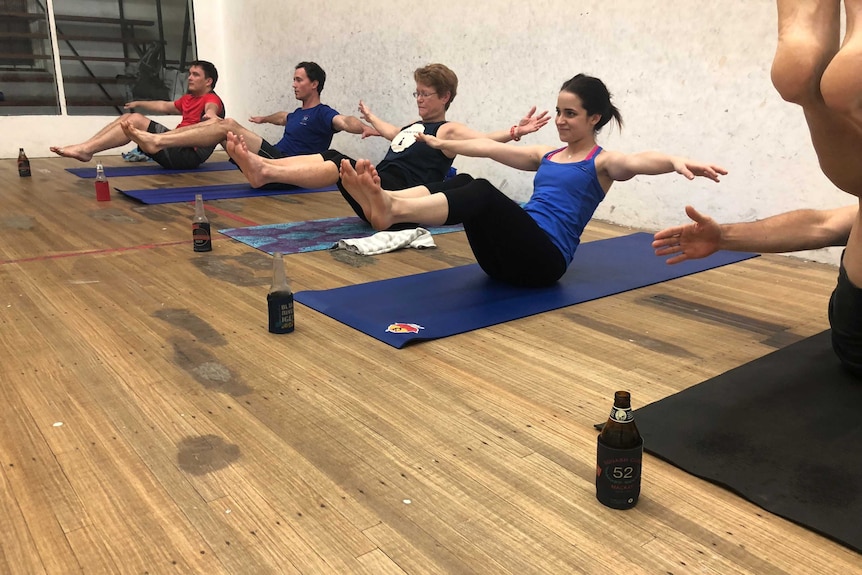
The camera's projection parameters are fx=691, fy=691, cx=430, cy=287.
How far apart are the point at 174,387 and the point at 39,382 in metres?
0.38

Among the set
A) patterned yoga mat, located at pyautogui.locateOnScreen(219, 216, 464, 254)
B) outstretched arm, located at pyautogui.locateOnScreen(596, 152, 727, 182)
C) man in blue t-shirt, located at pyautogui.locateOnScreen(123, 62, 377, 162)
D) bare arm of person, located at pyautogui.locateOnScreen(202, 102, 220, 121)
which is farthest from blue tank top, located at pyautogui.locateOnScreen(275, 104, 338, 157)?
outstretched arm, located at pyautogui.locateOnScreen(596, 152, 727, 182)

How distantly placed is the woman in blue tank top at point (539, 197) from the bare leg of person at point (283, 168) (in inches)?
42.3

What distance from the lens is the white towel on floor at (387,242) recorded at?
3555 millimetres

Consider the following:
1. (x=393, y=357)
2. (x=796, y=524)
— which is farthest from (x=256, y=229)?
(x=796, y=524)

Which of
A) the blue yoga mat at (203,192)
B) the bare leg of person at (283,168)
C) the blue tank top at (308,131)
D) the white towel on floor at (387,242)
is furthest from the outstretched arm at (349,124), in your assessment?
the white towel on floor at (387,242)

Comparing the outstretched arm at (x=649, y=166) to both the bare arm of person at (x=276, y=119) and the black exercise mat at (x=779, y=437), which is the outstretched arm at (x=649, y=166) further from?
the bare arm of person at (x=276, y=119)

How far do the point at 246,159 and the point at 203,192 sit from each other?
5.75 feet

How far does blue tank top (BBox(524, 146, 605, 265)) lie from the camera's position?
9.26 ft

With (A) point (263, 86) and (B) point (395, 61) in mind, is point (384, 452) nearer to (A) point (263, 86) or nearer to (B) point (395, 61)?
(B) point (395, 61)

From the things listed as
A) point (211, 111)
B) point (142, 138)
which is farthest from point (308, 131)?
point (142, 138)

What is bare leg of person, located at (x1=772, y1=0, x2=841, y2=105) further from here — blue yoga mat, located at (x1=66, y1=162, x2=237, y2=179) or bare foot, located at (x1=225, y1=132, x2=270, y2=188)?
blue yoga mat, located at (x1=66, y1=162, x2=237, y2=179)

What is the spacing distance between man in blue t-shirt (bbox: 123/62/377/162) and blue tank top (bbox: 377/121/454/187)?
1.33m

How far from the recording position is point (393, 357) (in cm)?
217

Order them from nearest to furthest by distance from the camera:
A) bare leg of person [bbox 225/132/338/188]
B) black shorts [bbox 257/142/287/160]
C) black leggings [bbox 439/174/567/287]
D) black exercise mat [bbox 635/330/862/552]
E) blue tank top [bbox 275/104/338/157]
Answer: black exercise mat [bbox 635/330/862/552] → black leggings [bbox 439/174/567/287] → bare leg of person [bbox 225/132/338/188] → black shorts [bbox 257/142/287/160] → blue tank top [bbox 275/104/338/157]
